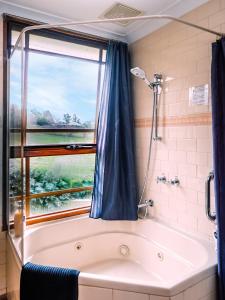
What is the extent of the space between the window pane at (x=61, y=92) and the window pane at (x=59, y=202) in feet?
2.73

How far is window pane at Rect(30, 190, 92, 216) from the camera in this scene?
2537 mm

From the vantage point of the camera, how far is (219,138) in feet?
5.57

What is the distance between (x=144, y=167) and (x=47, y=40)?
175cm

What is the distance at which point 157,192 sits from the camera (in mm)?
2479

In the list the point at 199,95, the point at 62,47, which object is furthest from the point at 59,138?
the point at 199,95

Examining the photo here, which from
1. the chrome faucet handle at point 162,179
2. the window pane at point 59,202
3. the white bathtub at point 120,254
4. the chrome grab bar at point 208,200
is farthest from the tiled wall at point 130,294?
the window pane at point 59,202

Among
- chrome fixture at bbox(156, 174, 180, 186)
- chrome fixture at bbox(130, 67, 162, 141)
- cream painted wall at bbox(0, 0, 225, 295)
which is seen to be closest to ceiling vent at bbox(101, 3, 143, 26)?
cream painted wall at bbox(0, 0, 225, 295)

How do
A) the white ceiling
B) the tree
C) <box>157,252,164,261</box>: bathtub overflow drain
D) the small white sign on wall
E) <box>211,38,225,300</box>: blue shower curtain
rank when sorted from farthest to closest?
the tree → <box>157,252,164,261</box>: bathtub overflow drain → the white ceiling → the small white sign on wall → <box>211,38,225,300</box>: blue shower curtain

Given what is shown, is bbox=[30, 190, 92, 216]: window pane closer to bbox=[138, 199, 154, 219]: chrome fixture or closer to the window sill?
the window sill

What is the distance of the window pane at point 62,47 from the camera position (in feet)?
7.91

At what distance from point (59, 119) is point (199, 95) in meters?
1.55

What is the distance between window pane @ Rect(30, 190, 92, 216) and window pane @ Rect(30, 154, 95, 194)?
0.10 meters

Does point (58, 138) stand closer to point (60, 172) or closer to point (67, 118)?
point (67, 118)

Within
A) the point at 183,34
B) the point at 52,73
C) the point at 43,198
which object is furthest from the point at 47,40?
the point at 43,198
